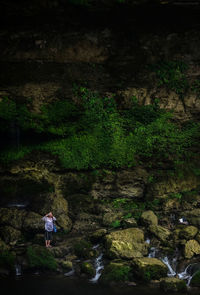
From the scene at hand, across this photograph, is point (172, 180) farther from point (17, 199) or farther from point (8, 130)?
point (8, 130)

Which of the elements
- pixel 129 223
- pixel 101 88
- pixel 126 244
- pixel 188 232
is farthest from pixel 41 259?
→ pixel 101 88

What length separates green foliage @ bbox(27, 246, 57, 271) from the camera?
9766mm

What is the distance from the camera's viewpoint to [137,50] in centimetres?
1386

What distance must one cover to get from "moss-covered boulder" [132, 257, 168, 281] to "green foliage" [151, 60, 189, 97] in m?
8.16

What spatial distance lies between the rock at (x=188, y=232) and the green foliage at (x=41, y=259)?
487 cm

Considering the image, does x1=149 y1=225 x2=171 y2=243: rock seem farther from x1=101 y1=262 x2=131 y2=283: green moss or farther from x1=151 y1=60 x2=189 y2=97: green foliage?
x1=151 y1=60 x2=189 y2=97: green foliage

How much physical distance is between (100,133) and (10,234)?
6.11 metres

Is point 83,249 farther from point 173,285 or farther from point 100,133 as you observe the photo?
point 100,133

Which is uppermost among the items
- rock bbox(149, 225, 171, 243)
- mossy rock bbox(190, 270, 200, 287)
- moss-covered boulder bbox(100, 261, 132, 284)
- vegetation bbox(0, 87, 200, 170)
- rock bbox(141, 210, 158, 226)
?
vegetation bbox(0, 87, 200, 170)

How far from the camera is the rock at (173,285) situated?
8594 mm

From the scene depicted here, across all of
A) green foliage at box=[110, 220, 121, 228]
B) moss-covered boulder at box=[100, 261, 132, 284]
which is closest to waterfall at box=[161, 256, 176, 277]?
moss-covered boulder at box=[100, 261, 132, 284]

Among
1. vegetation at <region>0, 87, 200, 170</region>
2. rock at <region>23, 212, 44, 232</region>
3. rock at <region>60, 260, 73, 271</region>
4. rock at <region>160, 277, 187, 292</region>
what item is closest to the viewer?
rock at <region>160, 277, 187, 292</region>

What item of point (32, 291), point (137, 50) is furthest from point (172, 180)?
point (32, 291)

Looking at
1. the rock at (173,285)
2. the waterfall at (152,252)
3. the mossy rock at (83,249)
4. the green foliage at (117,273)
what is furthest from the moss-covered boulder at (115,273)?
the waterfall at (152,252)
